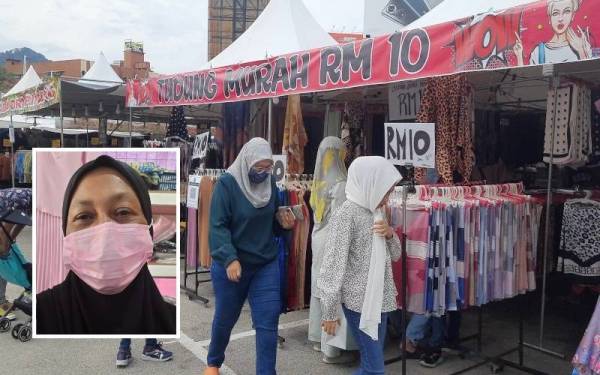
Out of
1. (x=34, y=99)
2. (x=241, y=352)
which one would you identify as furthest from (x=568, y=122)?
(x=34, y=99)

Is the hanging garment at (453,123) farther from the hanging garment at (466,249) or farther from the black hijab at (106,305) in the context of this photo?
the black hijab at (106,305)

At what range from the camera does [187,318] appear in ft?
17.2

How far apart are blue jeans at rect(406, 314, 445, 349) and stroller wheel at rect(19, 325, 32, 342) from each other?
324 cm

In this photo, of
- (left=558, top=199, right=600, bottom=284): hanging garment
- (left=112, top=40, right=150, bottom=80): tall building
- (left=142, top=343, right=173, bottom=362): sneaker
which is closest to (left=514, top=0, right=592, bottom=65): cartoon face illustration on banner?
(left=558, top=199, right=600, bottom=284): hanging garment

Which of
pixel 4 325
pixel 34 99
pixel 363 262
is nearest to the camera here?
pixel 363 262

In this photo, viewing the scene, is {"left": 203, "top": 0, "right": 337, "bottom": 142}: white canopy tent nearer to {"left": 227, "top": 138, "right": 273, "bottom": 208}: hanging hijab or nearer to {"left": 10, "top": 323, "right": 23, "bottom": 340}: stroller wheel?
{"left": 10, "top": 323, "right": 23, "bottom": 340}: stroller wheel

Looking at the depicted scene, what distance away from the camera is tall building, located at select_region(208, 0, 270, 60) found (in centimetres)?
3791

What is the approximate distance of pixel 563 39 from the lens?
9.37ft

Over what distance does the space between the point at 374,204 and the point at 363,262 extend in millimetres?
339

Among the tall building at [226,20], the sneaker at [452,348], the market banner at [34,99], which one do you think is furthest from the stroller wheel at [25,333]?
the tall building at [226,20]

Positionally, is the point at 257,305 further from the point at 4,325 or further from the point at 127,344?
the point at 4,325

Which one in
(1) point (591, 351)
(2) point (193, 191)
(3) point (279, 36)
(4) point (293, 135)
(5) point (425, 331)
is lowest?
(5) point (425, 331)

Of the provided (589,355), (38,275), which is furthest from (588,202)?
(38,275)

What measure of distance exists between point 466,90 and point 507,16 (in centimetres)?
137
